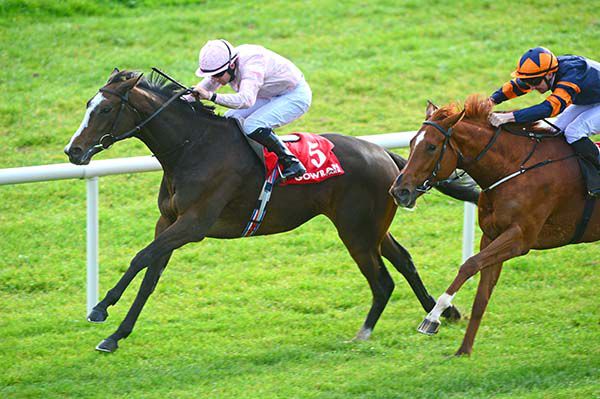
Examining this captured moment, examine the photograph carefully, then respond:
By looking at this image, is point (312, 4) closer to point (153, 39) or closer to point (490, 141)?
point (153, 39)

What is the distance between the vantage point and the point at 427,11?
1519 cm

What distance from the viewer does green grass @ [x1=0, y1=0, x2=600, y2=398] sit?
22.0 ft

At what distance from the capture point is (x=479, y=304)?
708cm

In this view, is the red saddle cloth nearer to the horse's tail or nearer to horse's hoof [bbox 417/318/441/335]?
the horse's tail

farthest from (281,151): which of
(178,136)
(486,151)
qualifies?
(486,151)

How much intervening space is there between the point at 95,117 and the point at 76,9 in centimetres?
793

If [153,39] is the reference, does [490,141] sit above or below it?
above

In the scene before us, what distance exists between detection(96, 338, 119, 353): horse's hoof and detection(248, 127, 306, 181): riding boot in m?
1.65

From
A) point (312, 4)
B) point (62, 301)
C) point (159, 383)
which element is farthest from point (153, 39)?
point (159, 383)

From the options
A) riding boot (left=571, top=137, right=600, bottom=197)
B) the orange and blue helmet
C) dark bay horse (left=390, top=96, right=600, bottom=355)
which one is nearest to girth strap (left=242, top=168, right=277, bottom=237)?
dark bay horse (left=390, top=96, right=600, bottom=355)

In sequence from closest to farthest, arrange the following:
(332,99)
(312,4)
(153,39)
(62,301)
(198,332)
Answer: (198,332), (62,301), (332,99), (153,39), (312,4)

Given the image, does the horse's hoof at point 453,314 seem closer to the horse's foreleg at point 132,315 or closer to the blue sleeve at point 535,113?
the blue sleeve at point 535,113

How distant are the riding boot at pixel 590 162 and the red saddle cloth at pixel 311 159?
5.53ft

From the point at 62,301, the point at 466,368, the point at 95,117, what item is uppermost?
the point at 95,117
